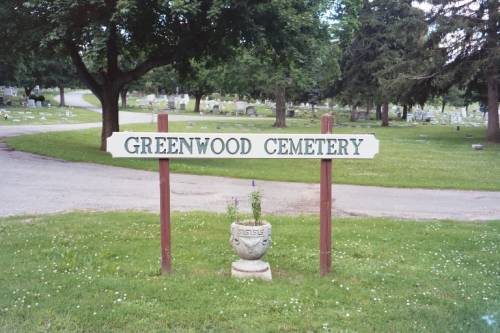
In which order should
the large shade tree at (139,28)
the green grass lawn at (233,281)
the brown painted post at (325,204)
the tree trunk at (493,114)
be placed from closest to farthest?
the green grass lawn at (233,281) → the brown painted post at (325,204) → the large shade tree at (139,28) → the tree trunk at (493,114)

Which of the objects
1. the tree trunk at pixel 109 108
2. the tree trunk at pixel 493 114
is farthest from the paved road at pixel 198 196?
the tree trunk at pixel 493 114

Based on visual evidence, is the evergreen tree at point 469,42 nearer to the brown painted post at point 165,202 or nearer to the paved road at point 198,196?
the paved road at point 198,196

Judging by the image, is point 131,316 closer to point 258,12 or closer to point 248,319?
point 248,319

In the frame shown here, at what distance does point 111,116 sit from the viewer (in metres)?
19.4

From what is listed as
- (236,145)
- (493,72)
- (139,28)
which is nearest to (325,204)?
(236,145)

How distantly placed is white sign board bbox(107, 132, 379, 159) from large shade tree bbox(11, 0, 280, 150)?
853cm

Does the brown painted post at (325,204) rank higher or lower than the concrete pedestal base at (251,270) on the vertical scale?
higher

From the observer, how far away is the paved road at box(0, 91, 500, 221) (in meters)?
10.2

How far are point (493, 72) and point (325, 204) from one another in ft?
79.2

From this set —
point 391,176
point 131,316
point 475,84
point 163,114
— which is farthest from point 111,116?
point 475,84

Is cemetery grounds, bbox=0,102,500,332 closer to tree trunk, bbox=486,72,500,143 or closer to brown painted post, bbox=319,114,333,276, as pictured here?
brown painted post, bbox=319,114,333,276

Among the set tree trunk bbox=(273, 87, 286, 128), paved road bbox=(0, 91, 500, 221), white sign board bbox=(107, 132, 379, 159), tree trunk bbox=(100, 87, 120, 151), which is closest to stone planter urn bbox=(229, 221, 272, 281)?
white sign board bbox=(107, 132, 379, 159)

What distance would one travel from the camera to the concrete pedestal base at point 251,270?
591cm

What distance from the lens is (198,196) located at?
38.0ft
